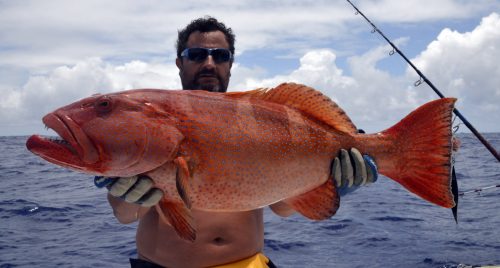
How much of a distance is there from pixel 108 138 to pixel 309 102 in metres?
1.62

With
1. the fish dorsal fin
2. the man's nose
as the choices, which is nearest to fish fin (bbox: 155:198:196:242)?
the fish dorsal fin

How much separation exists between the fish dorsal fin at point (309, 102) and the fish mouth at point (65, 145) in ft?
4.79

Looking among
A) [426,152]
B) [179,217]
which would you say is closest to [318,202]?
[426,152]

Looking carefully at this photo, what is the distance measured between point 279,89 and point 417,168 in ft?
4.34

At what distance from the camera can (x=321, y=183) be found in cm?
338

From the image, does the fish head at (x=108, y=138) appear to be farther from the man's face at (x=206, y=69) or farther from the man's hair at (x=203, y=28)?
the man's hair at (x=203, y=28)

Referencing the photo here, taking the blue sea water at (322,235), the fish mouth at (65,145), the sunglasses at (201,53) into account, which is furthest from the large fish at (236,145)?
the blue sea water at (322,235)

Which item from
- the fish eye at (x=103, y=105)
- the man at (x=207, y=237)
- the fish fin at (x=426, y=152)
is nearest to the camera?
the fish eye at (x=103, y=105)

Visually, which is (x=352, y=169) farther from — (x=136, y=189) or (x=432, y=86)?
(x=432, y=86)

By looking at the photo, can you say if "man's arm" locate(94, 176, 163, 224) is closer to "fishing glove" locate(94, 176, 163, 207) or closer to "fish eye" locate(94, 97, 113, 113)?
"fishing glove" locate(94, 176, 163, 207)

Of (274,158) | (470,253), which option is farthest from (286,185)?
(470,253)

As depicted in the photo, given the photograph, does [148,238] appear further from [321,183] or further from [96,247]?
[96,247]

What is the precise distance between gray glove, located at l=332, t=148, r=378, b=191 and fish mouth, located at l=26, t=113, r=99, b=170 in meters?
1.86

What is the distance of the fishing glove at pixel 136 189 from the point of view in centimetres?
284
